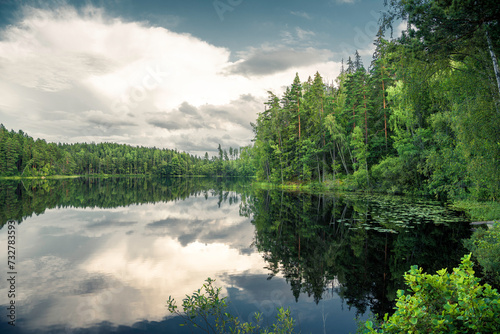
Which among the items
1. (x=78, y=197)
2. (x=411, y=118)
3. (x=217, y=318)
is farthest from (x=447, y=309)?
(x=78, y=197)

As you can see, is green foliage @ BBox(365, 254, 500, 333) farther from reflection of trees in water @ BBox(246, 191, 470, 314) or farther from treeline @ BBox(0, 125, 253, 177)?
treeline @ BBox(0, 125, 253, 177)

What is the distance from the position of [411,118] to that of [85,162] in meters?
173

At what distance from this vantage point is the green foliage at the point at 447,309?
3092 millimetres

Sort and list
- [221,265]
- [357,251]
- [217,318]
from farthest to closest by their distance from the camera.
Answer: [357,251] → [221,265] → [217,318]

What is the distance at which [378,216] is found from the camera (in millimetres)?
19781

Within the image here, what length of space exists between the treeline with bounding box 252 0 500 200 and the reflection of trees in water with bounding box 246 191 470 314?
14.5ft

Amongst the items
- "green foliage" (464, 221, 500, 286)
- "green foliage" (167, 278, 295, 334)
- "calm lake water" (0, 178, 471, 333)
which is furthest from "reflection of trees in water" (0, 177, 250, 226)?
"green foliage" (464, 221, 500, 286)

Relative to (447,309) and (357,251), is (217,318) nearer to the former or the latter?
(447,309)

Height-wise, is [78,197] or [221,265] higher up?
[78,197]

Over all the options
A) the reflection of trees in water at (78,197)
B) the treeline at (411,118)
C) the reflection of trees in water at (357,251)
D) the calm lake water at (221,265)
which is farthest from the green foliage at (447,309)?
the reflection of trees in water at (78,197)

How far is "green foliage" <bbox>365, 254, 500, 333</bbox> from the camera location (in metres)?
3.09

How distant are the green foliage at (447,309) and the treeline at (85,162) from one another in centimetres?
7685

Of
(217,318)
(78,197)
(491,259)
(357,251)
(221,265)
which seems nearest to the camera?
(217,318)

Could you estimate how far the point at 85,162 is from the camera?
154m
